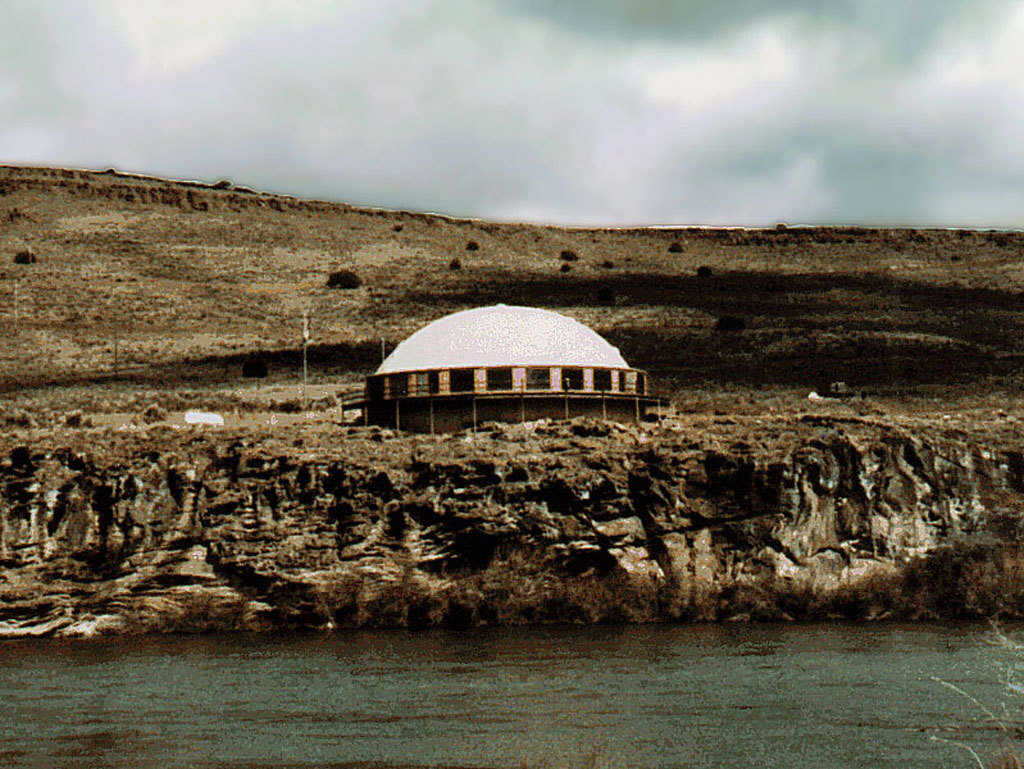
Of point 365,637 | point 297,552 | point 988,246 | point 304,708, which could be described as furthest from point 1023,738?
point 988,246

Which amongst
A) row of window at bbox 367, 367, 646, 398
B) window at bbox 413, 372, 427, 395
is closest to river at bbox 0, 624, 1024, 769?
row of window at bbox 367, 367, 646, 398

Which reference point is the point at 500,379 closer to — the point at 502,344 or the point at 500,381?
the point at 500,381

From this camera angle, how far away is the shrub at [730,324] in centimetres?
9875

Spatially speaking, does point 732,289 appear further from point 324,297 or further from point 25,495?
point 25,495

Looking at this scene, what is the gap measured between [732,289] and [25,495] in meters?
69.8

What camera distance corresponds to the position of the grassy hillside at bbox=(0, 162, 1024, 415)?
8850 centimetres

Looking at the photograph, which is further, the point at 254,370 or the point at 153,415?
the point at 254,370

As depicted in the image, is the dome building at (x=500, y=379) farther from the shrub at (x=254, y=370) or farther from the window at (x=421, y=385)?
the shrub at (x=254, y=370)

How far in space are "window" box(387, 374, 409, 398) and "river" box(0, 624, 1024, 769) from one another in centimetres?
1774

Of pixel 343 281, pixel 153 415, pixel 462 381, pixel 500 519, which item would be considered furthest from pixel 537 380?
pixel 343 281

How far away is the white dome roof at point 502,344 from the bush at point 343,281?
44.6m

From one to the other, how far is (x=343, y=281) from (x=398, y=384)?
48256mm

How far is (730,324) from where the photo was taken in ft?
326

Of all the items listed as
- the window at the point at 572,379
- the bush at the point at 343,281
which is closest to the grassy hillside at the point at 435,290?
the bush at the point at 343,281
